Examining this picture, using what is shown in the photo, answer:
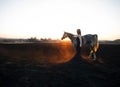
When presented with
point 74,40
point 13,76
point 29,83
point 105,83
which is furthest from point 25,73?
point 74,40

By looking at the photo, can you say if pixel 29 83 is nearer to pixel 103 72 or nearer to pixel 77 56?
pixel 103 72

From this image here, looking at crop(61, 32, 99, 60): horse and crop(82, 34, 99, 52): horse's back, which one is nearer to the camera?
crop(61, 32, 99, 60): horse

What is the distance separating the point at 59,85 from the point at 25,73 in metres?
3.23

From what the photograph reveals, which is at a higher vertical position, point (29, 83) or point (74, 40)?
point (74, 40)

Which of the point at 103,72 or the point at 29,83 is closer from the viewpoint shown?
the point at 29,83

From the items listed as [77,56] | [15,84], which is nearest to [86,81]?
[15,84]

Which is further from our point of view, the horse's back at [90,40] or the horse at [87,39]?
the horse's back at [90,40]

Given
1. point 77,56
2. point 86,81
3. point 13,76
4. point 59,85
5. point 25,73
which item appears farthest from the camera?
point 77,56

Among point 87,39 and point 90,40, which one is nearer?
point 87,39

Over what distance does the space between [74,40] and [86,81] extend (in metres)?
6.35

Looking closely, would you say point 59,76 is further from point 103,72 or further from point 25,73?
point 103,72

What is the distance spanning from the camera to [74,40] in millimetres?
15016

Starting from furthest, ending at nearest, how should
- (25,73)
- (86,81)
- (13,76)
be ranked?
(25,73) < (13,76) < (86,81)

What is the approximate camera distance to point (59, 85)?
8.34 meters
